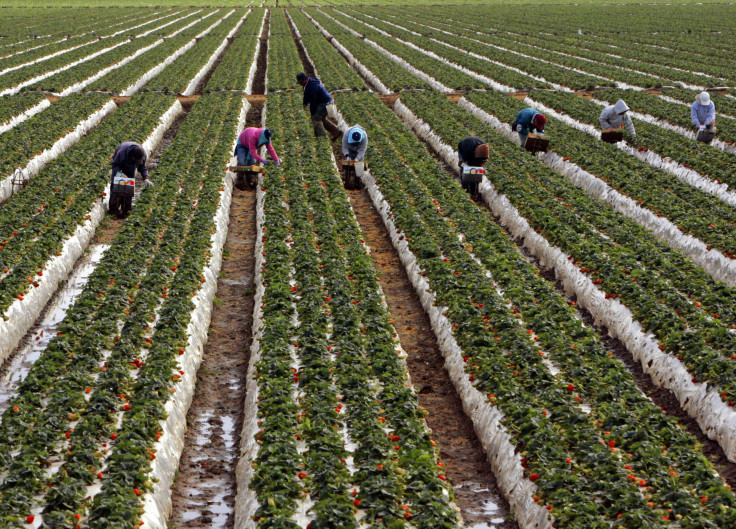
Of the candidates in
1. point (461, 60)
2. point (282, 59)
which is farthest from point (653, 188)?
point (282, 59)

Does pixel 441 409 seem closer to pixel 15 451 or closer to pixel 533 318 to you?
pixel 533 318

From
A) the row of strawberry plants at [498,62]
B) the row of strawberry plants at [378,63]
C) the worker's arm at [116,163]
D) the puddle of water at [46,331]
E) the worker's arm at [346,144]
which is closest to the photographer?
the puddle of water at [46,331]

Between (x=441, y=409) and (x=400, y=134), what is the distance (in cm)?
1598

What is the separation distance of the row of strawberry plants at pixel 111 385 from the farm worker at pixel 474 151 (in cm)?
705

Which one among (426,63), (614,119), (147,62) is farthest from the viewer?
(426,63)

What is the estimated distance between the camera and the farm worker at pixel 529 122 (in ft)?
73.8


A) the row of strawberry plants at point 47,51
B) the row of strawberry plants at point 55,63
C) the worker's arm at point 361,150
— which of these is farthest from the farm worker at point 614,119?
the row of strawberry plants at point 47,51

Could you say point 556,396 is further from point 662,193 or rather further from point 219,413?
point 662,193

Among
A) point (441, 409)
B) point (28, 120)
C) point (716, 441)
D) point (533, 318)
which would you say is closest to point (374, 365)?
point (441, 409)

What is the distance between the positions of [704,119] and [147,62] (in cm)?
3221

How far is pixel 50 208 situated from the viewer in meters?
16.9

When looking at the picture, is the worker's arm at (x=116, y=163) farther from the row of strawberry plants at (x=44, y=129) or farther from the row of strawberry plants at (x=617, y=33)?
the row of strawberry plants at (x=617, y=33)

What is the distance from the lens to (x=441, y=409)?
10742 mm

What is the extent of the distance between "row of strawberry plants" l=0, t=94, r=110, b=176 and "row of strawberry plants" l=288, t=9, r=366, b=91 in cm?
1135
